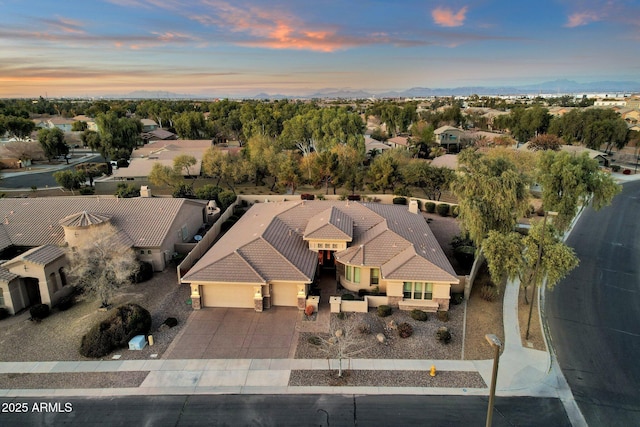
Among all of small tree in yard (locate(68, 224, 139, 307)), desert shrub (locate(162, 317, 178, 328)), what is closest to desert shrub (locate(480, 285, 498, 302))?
desert shrub (locate(162, 317, 178, 328))

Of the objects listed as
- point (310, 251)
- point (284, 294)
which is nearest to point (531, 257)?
point (310, 251)

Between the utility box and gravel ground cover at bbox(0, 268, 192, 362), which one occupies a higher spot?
the utility box

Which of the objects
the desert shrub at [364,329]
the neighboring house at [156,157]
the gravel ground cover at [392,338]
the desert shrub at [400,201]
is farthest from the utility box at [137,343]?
the neighboring house at [156,157]

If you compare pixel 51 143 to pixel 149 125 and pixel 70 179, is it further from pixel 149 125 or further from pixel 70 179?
pixel 149 125

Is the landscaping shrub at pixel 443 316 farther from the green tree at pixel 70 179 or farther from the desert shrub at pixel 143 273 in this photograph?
the green tree at pixel 70 179

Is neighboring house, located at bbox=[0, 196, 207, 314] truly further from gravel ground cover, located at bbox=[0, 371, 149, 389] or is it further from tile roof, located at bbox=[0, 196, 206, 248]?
gravel ground cover, located at bbox=[0, 371, 149, 389]

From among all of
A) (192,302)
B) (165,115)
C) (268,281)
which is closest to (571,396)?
(268,281)

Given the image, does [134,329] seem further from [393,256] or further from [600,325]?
[600,325]
